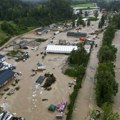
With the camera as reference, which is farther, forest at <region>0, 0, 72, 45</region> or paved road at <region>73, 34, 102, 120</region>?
forest at <region>0, 0, 72, 45</region>

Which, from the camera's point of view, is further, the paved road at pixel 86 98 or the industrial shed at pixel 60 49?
the industrial shed at pixel 60 49

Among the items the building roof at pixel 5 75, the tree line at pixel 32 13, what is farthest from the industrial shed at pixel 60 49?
the tree line at pixel 32 13

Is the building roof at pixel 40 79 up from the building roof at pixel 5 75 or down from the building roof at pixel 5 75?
down

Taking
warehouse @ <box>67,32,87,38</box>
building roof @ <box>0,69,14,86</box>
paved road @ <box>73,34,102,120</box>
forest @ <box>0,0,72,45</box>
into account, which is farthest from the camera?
forest @ <box>0,0,72,45</box>

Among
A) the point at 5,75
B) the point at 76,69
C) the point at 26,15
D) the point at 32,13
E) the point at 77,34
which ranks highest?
the point at 5,75

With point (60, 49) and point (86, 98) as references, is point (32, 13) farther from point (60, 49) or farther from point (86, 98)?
point (86, 98)

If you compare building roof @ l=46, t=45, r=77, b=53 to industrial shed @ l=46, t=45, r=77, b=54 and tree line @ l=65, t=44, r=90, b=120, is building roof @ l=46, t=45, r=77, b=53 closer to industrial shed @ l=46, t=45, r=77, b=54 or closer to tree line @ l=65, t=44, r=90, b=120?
industrial shed @ l=46, t=45, r=77, b=54

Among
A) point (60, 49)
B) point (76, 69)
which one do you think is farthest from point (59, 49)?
point (76, 69)

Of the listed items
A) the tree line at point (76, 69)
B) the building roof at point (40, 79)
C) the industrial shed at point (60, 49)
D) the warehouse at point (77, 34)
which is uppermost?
the tree line at point (76, 69)

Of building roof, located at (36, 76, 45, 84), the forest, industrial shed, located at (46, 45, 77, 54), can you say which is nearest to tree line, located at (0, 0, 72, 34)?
the forest

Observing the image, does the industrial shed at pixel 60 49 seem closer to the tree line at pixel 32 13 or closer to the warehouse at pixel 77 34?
the warehouse at pixel 77 34

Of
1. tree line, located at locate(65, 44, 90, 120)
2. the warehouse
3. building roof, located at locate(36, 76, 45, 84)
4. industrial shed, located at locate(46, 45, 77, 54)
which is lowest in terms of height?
the warehouse
